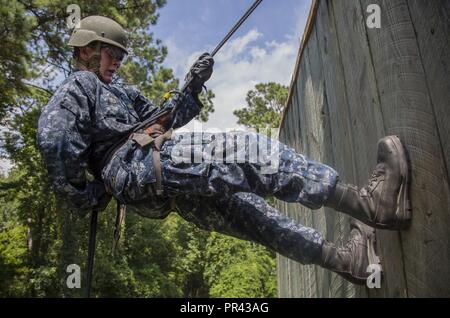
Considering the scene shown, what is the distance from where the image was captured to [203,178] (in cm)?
178

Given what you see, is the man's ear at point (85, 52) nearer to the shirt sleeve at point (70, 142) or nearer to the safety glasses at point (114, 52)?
the safety glasses at point (114, 52)

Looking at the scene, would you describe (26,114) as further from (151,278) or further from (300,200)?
(300,200)

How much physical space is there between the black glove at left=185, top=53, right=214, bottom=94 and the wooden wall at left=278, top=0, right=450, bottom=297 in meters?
0.74

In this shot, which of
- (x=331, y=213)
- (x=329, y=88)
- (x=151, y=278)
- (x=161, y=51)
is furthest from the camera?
(x=151, y=278)

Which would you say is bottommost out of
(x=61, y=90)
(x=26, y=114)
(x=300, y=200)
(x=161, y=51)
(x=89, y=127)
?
(x=300, y=200)

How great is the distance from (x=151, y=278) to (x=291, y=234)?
17098mm

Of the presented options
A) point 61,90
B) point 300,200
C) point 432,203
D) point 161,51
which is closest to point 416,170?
point 432,203

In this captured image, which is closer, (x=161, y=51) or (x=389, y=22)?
(x=389, y=22)

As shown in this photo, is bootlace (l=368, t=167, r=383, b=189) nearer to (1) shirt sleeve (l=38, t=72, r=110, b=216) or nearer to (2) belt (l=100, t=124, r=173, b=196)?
(2) belt (l=100, t=124, r=173, b=196)

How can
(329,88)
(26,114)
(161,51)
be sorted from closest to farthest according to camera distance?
(329,88) → (26,114) → (161,51)

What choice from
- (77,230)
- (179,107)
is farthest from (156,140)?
(77,230)

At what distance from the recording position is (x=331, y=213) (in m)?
2.66

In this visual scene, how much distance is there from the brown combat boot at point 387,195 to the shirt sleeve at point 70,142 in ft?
4.19

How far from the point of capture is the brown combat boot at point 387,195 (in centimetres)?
156
